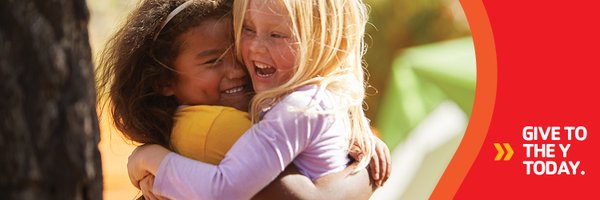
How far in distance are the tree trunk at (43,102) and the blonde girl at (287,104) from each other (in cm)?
99

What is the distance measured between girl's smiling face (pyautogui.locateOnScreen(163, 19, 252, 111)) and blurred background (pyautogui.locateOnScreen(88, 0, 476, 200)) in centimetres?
201

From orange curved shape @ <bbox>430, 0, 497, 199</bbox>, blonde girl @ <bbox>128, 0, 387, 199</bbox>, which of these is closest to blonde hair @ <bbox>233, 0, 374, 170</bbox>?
blonde girl @ <bbox>128, 0, 387, 199</bbox>

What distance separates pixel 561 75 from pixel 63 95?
349 centimetres

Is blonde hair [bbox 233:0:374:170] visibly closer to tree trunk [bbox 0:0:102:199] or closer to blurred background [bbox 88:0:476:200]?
tree trunk [bbox 0:0:102:199]

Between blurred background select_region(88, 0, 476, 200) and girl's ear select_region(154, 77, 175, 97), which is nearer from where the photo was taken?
girl's ear select_region(154, 77, 175, 97)

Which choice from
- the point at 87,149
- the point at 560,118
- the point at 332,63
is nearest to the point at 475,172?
the point at 560,118

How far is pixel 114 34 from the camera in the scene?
367 cm

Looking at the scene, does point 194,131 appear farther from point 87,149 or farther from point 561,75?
point 561,75

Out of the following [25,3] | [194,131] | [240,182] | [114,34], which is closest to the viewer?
[25,3]

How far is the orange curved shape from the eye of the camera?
5.18 m

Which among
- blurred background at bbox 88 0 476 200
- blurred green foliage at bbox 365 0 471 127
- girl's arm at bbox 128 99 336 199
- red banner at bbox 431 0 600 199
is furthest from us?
blurred green foliage at bbox 365 0 471 127

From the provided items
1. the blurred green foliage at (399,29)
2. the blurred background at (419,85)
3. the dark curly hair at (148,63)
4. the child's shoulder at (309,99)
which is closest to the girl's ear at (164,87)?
the dark curly hair at (148,63)

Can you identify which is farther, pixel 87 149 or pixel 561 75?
pixel 561 75

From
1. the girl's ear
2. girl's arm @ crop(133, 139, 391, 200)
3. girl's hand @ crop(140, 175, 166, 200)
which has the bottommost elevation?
girl's hand @ crop(140, 175, 166, 200)
